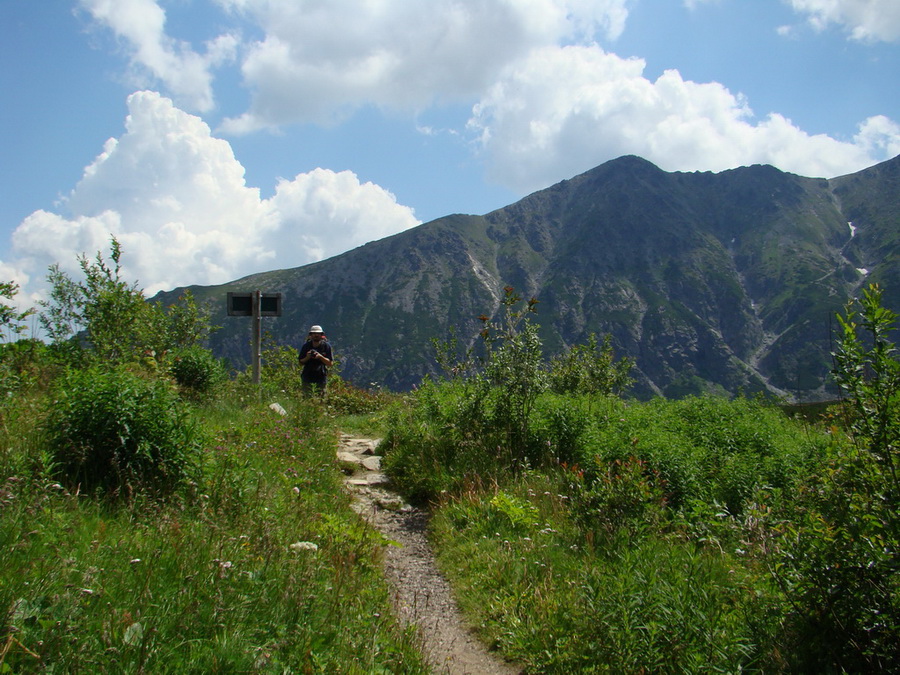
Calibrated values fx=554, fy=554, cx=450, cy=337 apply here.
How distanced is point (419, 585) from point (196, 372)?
338 inches

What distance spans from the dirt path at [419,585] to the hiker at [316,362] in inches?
136

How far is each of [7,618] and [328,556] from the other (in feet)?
7.90

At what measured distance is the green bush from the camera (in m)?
5.08

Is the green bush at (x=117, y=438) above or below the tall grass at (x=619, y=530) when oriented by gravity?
above

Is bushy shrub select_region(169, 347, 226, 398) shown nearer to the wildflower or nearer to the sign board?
the sign board

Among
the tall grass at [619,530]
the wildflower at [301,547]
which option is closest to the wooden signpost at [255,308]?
the tall grass at [619,530]

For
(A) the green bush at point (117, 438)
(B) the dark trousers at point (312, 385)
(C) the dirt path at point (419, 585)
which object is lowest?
(C) the dirt path at point (419, 585)

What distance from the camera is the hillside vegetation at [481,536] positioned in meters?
3.12

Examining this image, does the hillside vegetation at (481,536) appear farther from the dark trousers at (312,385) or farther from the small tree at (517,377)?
the dark trousers at (312,385)

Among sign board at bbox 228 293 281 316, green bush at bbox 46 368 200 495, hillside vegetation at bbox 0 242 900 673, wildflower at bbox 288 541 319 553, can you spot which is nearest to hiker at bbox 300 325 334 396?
sign board at bbox 228 293 281 316

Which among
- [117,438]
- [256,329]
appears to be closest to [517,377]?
[117,438]

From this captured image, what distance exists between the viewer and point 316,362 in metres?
12.9

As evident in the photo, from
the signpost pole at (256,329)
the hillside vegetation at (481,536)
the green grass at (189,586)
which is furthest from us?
the signpost pole at (256,329)

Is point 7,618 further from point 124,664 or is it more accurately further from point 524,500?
point 524,500
